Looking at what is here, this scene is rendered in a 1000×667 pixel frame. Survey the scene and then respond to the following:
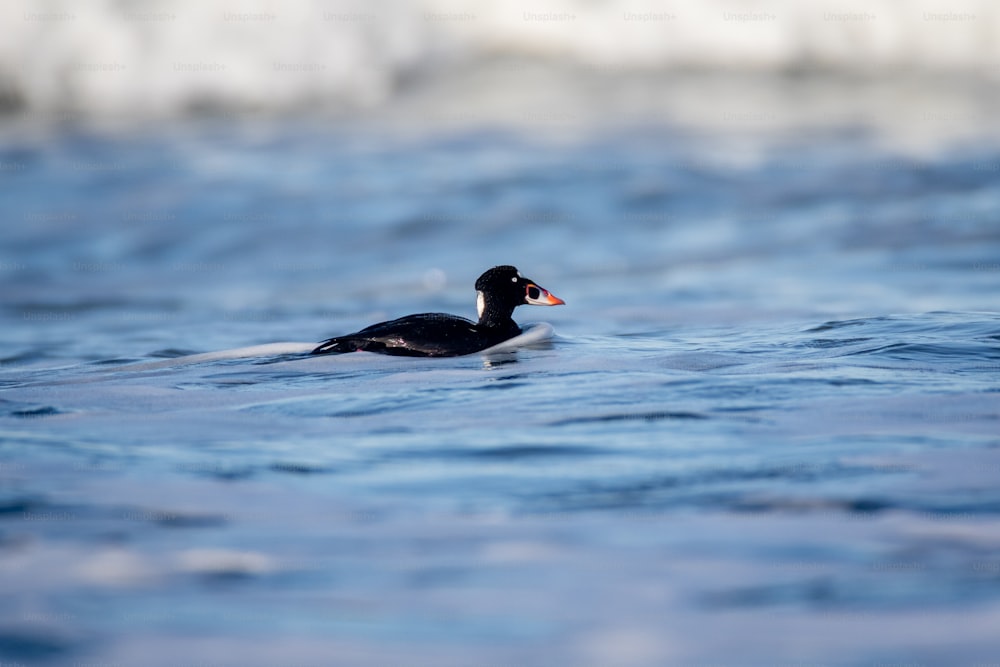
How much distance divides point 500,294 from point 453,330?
57 cm

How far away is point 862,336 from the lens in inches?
380

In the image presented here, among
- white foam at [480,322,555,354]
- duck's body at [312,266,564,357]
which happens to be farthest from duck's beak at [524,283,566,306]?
white foam at [480,322,555,354]

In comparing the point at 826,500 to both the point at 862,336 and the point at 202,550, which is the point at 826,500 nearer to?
the point at 202,550

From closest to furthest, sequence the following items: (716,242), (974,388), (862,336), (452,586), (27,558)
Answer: (452,586), (27,558), (974,388), (862,336), (716,242)

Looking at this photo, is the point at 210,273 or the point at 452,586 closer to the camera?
the point at 452,586

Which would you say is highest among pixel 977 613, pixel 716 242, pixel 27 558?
pixel 716 242

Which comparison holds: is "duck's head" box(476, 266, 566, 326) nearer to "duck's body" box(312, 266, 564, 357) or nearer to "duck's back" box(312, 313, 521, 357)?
"duck's body" box(312, 266, 564, 357)

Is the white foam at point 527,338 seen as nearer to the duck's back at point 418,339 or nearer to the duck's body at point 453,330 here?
the duck's body at point 453,330

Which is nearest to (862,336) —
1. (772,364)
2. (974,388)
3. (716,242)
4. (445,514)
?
(772,364)

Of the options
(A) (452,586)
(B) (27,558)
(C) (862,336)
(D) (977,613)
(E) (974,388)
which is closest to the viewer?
(D) (977,613)

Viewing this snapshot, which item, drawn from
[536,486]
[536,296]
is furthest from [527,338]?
[536,486]

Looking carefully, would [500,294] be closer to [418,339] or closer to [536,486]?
[418,339]

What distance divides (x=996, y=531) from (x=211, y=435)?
3649 mm

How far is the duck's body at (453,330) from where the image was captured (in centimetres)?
906
